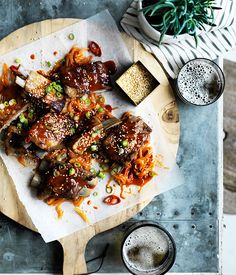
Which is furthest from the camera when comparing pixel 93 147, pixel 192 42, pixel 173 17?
pixel 192 42

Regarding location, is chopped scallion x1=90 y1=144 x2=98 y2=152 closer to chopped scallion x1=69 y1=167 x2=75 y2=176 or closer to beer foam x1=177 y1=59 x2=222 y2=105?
chopped scallion x1=69 y1=167 x2=75 y2=176

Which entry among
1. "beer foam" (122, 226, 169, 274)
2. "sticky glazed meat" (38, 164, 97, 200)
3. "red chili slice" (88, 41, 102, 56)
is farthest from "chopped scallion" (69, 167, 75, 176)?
"red chili slice" (88, 41, 102, 56)

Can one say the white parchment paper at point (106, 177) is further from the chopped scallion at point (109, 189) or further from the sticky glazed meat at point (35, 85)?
the sticky glazed meat at point (35, 85)

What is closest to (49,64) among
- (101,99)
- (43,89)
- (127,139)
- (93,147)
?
(43,89)

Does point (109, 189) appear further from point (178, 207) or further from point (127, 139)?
point (178, 207)

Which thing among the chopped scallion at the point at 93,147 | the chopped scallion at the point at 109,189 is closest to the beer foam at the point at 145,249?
the chopped scallion at the point at 109,189
